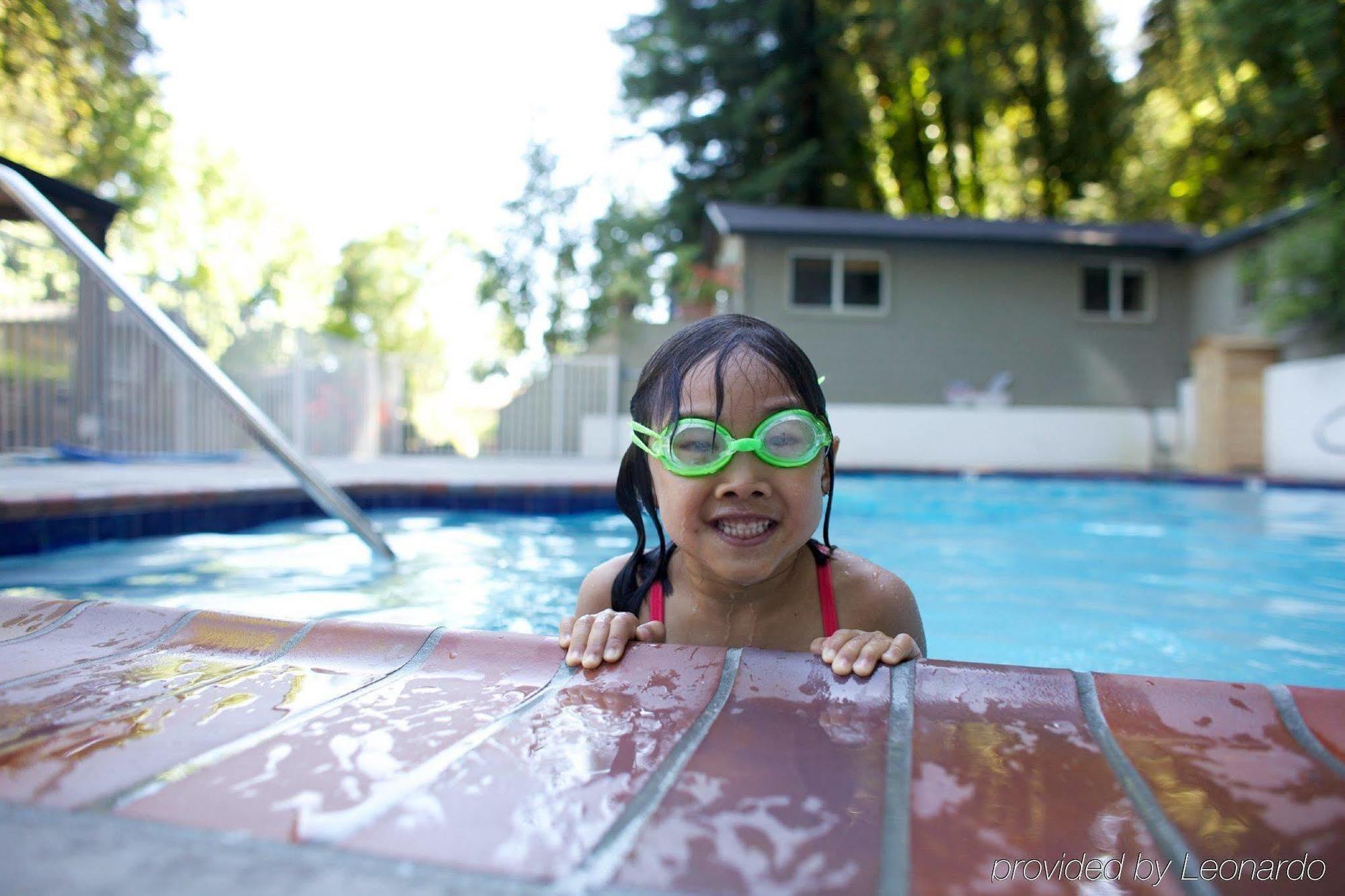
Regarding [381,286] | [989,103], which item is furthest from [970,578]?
[381,286]

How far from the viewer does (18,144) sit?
5.94m

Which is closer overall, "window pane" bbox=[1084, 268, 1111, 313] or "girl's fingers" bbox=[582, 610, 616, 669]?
"girl's fingers" bbox=[582, 610, 616, 669]

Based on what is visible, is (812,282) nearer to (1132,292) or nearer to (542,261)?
(1132,292)

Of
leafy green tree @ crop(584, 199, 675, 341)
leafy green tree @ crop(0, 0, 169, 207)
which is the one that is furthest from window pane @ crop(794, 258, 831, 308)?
leafy green tree @ crop(0, 0, 169, 207)

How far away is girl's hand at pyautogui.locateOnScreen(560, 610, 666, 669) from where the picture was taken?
153 centimetres

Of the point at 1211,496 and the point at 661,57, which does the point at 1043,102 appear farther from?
the point at 1211,496

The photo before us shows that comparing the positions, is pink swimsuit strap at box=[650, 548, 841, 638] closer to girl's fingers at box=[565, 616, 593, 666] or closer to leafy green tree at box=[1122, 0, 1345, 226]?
girl's fingers at box=[565, 616, 593, 666]

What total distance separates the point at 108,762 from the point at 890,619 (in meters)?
1.69

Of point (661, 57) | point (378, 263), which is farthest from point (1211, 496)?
Result: point (378, 263)

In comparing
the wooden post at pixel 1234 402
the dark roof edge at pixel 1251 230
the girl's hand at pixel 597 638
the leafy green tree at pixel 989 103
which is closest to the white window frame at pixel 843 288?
the wooden post at pixel 1234 402

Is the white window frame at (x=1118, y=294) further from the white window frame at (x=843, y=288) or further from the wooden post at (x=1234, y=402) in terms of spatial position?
the white window frame at (x=843, y=288)

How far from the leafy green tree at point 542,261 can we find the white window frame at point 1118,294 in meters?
10.9

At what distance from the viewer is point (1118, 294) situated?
15.5 meters

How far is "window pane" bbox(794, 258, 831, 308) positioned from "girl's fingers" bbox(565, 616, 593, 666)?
13989mm
